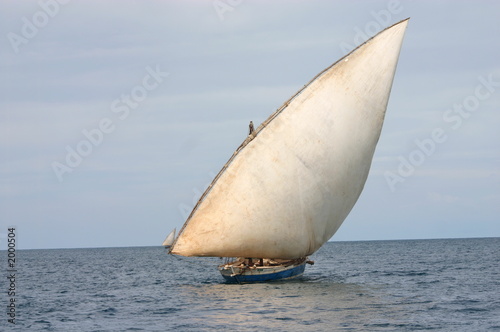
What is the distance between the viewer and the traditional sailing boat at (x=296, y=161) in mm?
39281

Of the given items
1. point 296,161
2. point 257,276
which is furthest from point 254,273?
point 296,161

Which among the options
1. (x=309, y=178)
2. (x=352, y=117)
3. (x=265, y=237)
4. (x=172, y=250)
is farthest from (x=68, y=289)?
(x=352, y=117)

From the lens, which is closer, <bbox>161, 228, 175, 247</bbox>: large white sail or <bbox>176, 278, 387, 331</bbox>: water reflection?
<bbox>176, 278, 387, 331</bbox>: water reflection

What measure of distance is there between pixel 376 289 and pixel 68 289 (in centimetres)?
2340

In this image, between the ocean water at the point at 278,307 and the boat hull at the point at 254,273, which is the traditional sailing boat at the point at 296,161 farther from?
the ocean water at the point at 278,307

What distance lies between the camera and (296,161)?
39656 mm

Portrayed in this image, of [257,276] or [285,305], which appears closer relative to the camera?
[285,305]

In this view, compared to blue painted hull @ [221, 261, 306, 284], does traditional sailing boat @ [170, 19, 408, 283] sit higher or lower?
higher

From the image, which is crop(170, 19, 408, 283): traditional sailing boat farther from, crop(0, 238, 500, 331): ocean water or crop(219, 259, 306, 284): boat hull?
crop(0, 238, 500, 331): ocean water

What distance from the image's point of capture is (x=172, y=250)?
4069 centimetres

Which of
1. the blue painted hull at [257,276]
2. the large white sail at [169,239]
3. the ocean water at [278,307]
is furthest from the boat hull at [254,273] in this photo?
the large white sail at [169,239]

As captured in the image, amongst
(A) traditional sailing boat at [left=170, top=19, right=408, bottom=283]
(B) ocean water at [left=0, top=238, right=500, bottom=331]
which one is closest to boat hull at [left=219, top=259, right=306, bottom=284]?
(B) ocean water at [left=0, top=238, right=500, bottom=331]

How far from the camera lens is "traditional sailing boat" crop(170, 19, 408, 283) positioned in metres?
39.3

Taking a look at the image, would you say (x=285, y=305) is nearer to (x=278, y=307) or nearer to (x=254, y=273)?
(x=278, y=307)
